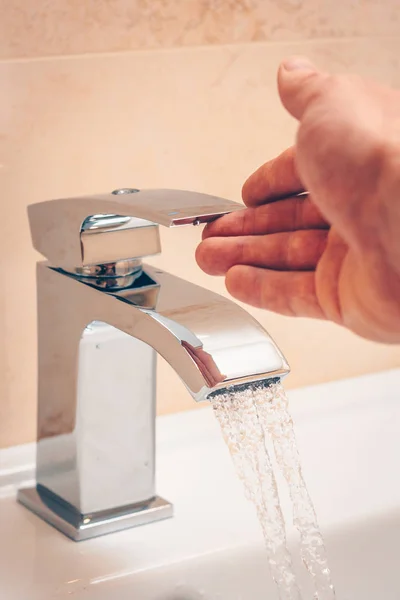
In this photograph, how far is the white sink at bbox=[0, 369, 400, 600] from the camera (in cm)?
52

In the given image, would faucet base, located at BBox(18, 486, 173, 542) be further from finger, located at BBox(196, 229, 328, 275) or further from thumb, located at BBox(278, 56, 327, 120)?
thumb, located at BBox(278, 56, 327, 120)

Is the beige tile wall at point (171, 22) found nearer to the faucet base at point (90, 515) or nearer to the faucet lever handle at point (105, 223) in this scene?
the faucet lever handle at point (105, 223)

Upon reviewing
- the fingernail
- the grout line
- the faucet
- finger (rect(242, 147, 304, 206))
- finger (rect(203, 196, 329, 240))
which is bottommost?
the faucet

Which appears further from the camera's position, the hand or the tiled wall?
the tiled wall

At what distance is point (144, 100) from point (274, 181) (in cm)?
Answer: 15

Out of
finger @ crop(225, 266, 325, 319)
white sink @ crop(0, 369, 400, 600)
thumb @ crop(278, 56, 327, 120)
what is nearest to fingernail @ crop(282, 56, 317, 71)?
thumb @ crop(278, 56, 327, 120)

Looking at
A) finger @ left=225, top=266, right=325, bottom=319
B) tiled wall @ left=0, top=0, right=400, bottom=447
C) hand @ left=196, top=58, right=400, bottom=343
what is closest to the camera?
hand @ left=196, top=58, right=400, bottom=343

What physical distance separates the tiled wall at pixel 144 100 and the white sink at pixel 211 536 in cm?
6

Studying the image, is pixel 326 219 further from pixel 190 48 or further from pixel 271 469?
pixel 190 48

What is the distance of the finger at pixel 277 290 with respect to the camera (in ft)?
1.56

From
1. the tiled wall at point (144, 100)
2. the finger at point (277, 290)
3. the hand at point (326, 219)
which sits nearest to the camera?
the hand at point (326, 219)

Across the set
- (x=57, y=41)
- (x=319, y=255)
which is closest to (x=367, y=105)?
(x=319, y=255)

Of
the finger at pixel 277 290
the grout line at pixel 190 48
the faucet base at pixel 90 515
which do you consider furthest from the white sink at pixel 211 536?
the grout line at pixel 190 48

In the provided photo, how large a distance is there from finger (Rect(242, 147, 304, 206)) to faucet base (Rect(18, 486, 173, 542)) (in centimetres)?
19
